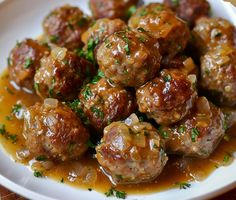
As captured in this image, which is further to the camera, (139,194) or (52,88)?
(52,88)

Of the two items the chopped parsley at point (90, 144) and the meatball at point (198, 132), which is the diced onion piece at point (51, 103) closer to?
the chopped parsley at point (90, 144)

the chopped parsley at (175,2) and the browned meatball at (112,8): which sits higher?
the browned meatball at (112,8)

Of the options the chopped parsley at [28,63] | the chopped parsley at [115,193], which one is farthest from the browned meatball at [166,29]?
the chopped parsley at [115,193]

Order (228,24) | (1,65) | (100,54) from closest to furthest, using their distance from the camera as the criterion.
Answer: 1. (100,54)
2. (228,24)
3. (1,65)

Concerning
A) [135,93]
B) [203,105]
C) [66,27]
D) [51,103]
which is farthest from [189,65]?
[66,27]

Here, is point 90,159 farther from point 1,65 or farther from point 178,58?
point 1,65

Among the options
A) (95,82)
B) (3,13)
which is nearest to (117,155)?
(95,82)

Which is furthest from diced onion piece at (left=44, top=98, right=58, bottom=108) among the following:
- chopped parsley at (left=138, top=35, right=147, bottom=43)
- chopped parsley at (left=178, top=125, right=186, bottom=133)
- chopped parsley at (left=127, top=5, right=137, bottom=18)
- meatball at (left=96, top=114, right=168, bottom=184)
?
chopped parsley at (left=127, top=5, right=137, bottom=18)
